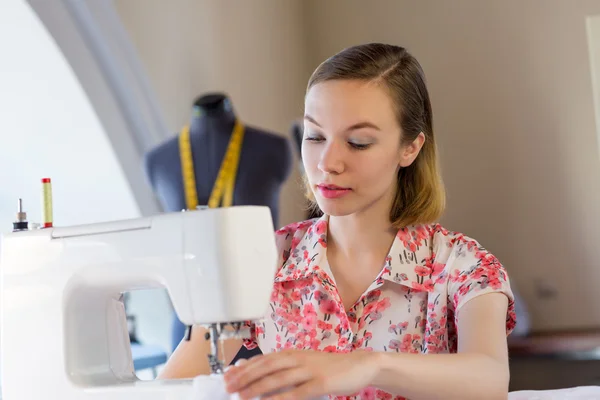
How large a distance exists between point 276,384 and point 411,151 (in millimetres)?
657

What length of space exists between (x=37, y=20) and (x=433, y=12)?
306 centimetres

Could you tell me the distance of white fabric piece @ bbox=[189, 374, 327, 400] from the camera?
3.52 feet

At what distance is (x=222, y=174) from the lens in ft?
10.1

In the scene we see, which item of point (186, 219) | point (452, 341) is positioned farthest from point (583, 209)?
point (186, 219)

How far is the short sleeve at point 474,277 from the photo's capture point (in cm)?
138

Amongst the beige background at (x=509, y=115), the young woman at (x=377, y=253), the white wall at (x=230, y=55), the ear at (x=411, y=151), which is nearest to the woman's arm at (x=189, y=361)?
the young woman at (x=377, y=253)

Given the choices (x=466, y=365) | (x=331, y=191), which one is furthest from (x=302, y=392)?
(x=331, y=191)

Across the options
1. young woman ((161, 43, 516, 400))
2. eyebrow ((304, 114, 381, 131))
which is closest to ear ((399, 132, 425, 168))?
young woman ((161, 43, 516, 400))

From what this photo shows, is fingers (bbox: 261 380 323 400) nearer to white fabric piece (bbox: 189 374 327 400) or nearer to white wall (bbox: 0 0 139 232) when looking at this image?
white fabric piece (bbox: 189 374 327 400)

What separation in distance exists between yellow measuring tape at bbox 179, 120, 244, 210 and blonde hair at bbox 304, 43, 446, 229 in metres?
1.54

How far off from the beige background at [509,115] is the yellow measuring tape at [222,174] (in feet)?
5.31

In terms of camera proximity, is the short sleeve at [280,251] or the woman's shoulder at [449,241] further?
the short sleeve at [280,251]

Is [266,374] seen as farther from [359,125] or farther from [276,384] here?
[359,125]

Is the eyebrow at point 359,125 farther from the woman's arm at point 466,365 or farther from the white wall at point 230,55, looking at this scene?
the white wall at point 230,55
